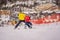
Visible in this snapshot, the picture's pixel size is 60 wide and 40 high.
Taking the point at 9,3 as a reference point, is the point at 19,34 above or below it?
below

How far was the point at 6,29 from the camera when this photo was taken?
1835 mm

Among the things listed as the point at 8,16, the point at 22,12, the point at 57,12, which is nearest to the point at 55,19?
the point at 57,12

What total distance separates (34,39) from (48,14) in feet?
0.95

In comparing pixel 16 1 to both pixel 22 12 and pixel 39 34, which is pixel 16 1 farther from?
pixel 39 34

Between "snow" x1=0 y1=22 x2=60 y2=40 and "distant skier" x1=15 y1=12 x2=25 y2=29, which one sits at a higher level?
"distant skier" x1=15 y1=12 x2=25 y2=29

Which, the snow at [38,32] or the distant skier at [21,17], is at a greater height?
A: the distant skier at [21,17]

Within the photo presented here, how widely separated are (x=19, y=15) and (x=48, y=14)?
0.29 meters

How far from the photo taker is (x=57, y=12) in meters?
1.82

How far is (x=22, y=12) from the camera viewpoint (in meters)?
1.82

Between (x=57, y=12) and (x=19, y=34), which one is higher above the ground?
(x=57, y=12)

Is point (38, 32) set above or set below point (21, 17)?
below

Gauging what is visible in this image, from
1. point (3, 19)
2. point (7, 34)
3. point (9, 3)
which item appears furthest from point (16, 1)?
point (7, 34)

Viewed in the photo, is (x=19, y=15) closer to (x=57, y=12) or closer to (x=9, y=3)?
(x=9, y=3)

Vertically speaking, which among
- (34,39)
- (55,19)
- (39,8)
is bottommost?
(34,39)
